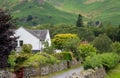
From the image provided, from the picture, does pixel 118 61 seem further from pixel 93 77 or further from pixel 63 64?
pixel 93 77

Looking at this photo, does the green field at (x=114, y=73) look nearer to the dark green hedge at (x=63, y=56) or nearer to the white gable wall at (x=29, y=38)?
the dark green hedge at (x=63, y=56)

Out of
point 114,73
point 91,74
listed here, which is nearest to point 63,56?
point 114,73

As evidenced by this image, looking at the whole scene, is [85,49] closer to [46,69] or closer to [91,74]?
[46,69]

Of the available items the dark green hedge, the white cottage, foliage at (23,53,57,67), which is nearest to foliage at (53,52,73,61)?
the dark green hedge

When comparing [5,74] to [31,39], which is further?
[31,39]

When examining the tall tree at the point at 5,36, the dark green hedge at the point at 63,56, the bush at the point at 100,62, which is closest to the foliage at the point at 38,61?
the bush at the point at 100,62

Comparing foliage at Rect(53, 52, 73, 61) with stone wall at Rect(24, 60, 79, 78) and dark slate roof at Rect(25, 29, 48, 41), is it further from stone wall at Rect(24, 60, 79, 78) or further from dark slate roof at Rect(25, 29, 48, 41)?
dark slate roof at Rect(25, 29, 48, 41)

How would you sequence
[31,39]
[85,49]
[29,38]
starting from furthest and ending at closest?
[29,38] → [31,39] → [85,49]

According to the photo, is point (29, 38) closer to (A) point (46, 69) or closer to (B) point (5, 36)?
(A) point (46, 69)

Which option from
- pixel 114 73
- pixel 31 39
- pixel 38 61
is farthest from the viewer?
pixel 31 39

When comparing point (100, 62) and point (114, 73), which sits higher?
point (100, 62)

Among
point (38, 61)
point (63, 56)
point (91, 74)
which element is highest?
point (38, 61)

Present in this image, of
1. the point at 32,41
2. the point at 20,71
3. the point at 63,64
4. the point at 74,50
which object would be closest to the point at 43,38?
the point at 32,41

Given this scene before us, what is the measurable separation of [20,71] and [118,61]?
23.1 metres
